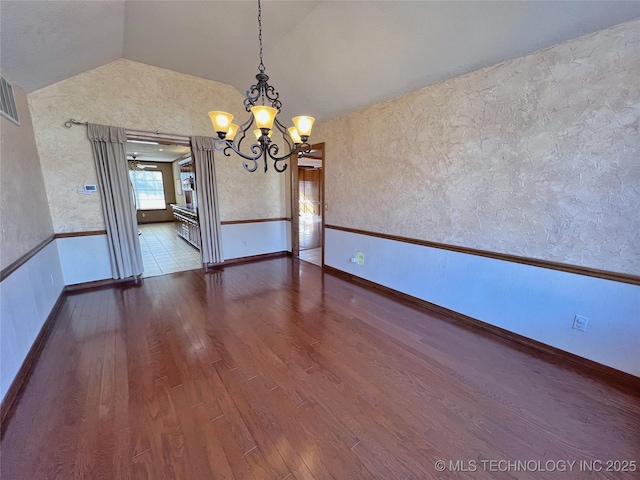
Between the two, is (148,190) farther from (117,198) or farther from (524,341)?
(524,341)

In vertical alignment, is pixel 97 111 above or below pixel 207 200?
above

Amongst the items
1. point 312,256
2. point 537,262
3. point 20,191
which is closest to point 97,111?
point 20,191

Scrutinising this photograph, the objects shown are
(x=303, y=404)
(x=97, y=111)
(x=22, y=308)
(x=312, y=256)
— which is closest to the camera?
(x=303, y=404)

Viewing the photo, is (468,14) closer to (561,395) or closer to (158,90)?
(561,395)

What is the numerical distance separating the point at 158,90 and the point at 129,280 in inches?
115

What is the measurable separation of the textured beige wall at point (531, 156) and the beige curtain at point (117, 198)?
361cm

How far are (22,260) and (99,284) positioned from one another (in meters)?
1.76

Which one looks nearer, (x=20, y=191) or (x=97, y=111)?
(x=20, y=191)

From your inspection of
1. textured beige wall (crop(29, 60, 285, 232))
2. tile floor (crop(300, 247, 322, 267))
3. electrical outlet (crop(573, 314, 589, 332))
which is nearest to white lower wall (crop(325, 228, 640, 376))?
electrical outlet (crop(573, 314, 589, 332))

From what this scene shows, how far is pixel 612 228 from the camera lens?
1.85 meters

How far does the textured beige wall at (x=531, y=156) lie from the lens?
1768 millimetres

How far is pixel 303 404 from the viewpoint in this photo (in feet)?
5.57

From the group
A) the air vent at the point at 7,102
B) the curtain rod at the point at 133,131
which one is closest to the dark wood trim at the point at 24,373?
the air vent at the point at 7,102

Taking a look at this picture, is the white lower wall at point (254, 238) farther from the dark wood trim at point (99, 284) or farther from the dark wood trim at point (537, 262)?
the dark wood trim at point (537, 262)
